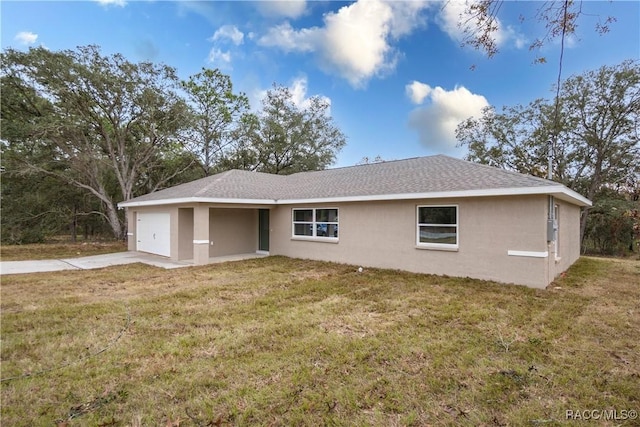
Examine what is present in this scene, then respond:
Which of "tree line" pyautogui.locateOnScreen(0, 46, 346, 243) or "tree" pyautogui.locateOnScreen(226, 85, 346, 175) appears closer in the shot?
"tree line" pyautogui.locateOnScreen(0, 46, 346, 243)

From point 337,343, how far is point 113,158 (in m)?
20.7

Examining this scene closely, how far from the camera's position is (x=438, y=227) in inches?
361

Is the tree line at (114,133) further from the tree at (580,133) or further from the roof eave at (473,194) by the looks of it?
the roof eave at (473,194)

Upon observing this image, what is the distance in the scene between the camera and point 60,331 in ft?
15.6

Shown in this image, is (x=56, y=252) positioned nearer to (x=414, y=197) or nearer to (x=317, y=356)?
(x=414, y=197)

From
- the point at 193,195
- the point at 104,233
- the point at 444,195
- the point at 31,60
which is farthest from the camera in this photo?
the point at 104,233

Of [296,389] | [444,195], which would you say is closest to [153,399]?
[296,389]

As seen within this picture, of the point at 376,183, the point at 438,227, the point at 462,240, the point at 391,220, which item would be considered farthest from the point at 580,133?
the point at 391,220

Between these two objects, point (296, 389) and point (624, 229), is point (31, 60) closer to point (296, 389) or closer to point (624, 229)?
point (296, 389)

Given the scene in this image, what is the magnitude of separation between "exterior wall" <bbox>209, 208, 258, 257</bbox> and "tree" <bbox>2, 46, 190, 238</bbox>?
1034 cm

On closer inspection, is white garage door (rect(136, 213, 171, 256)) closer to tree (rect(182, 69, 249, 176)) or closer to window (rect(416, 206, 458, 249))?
window (rect(416, 206, 458, 249))

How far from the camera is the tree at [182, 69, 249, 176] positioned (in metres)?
24.8

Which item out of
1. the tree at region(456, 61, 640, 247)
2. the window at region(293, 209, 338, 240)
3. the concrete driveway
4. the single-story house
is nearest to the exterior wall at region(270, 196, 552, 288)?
the single-story house

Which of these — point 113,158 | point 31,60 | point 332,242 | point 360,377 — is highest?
point 31,60
